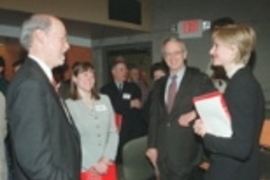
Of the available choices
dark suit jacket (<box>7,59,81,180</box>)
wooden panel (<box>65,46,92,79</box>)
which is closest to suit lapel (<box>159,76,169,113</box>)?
dark suit jacket (<box>7,59,81,180</box>)

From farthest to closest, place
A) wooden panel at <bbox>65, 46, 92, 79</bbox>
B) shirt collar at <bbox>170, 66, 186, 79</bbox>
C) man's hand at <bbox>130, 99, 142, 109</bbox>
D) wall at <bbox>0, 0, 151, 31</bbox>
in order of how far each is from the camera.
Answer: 1. wooden panel at <bbox>65, 46, 92, 79</bbox>
2. man's hand at <bbox>130, 99, 142, 109</bbox>
3. wall at <bbox>0, 0, 151, 31</bbox>
4. shirt collar at <bbox>170, 66, 186, 79</bbox>

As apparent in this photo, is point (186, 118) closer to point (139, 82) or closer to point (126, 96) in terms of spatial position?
point (126, 96)

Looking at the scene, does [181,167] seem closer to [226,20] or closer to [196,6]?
[226,20]

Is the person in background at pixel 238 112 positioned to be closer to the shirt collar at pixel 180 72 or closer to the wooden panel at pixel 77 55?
the shirt collar at pixel 180 72

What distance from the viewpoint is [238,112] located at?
1.68 m

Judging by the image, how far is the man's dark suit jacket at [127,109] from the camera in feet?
14.9

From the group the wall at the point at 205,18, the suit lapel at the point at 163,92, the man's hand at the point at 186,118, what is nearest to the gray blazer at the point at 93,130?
the suit lapel at the point at 163,92

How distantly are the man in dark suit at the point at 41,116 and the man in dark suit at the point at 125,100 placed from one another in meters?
2.88

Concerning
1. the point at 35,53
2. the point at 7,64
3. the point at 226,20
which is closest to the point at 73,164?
the point at 35,53

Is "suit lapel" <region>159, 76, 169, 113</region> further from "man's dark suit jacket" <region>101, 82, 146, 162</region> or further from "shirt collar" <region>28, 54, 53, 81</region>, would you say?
"man's dark suit jacket" <region>101, 82, 146, 162</region>

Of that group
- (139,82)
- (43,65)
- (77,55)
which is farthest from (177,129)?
(77,55)

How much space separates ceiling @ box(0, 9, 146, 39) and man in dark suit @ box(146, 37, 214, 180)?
88.4 inches

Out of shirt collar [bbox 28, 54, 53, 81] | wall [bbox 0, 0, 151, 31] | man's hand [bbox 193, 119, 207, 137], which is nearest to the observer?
shirt collar [bbox 28, 54, 53, 81]

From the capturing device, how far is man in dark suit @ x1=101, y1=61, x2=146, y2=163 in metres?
4.53
